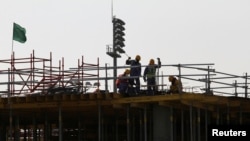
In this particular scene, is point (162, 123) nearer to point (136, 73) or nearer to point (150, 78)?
point (150, 78)

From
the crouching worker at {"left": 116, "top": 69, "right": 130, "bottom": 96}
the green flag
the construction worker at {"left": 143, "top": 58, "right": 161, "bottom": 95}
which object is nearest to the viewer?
the construction worker at {"left": 143, "top": 58, "right": 161, "bottom": 95}

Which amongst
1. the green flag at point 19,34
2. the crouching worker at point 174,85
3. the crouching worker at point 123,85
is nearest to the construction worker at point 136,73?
the crouching worker at point 123,85

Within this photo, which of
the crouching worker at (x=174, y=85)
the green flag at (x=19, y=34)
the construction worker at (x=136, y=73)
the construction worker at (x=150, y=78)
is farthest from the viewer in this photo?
the green flag at (x=19, y=34)

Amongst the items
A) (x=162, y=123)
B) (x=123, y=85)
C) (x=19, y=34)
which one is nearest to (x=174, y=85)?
(x=162, y=123)

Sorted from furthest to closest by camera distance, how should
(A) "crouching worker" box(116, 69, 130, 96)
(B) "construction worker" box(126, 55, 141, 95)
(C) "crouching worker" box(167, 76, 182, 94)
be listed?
(A) "crouching worker" box(116, 69, 130, 96)
(B) "construction worker" box(126, 55, 141, 95)
(C) "crouching worker" box(167, 76, 182, 94)

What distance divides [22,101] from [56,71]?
3.50 metres

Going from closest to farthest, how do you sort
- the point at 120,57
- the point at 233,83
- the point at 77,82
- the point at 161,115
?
1. the point at 161,115
2. the point at 77,82
3. the point at 233,83
4. the point at 120,57

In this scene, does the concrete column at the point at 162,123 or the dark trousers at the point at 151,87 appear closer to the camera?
the concrete column at the point at 162,123

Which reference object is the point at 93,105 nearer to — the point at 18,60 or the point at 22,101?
the point at 22,101

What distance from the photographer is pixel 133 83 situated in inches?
1201

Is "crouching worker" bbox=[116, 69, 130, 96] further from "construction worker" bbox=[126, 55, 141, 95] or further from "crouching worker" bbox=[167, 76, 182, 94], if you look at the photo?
"crouching worker" bbox=[167, 76, 182, 94]

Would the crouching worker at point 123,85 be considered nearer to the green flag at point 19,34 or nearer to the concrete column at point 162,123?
the concrete column at point 162,123

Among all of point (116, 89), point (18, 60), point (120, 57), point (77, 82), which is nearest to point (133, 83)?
point (116, 89)

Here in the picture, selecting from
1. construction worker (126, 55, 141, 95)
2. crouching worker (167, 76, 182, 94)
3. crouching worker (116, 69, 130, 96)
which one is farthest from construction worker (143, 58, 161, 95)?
crouching worker (116, 69, 130, 96)
